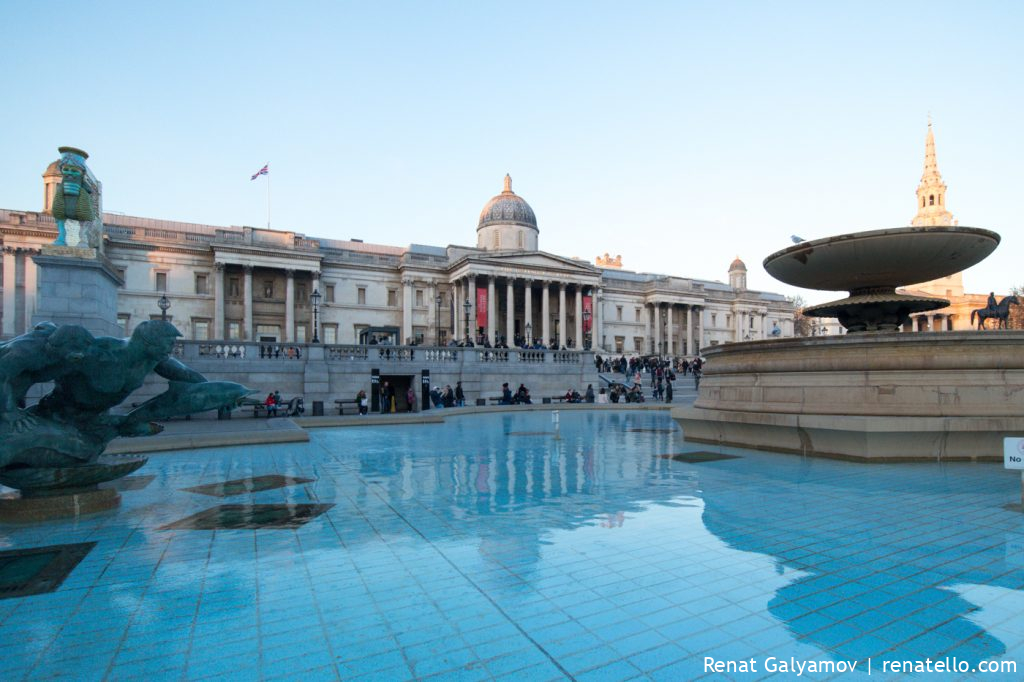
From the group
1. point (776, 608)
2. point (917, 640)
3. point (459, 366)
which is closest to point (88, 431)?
point (776, 608)

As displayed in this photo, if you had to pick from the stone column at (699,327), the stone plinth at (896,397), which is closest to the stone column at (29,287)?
the stone plinth at (896,397)

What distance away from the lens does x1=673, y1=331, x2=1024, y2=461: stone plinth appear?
29.6 feet

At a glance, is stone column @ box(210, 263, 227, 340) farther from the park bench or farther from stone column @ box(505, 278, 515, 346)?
the park bench

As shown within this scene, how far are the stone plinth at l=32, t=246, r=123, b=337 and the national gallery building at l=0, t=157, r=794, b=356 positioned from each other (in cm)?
2342

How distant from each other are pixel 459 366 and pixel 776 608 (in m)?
27.3

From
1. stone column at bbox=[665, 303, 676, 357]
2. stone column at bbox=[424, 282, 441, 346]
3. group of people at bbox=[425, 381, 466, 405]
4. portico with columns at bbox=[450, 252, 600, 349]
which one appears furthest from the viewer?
stone column at bbox=[665, 303, 676, 357]

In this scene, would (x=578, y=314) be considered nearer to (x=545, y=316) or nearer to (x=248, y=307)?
(x=545, y=316)

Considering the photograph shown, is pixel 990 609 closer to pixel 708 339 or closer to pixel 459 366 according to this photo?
pixel 459 366

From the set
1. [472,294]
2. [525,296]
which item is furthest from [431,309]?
[525,296]

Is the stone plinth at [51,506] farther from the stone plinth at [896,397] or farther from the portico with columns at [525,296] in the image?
the portico with columns at [525,296]

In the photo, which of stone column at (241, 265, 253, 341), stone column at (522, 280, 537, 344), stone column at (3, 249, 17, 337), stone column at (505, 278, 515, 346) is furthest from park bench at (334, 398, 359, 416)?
stone column at (505, 278, 515, 346)

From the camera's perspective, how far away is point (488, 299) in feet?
186

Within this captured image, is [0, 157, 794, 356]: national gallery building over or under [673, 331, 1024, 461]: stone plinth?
over

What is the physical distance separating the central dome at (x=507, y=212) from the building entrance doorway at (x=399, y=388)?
3808 cm
